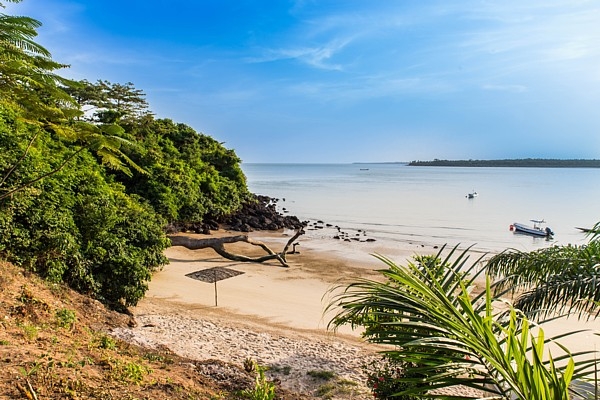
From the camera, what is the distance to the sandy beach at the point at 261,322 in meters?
8.23

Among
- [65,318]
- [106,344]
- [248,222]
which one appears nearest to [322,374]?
[106,344]

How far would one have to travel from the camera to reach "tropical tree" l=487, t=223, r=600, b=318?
19.6 feet

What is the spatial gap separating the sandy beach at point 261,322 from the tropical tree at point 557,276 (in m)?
3.23

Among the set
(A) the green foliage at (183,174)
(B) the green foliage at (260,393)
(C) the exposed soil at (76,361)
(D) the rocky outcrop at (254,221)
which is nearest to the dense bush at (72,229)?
(C) the exposed soil at (76,361)

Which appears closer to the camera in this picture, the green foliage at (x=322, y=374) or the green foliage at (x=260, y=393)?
the green foliage at (x=260, y=393)

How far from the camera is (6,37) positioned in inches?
224

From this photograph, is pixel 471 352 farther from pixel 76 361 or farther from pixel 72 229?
pixel 72 229

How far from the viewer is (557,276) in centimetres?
645

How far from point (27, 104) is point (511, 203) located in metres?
60.1

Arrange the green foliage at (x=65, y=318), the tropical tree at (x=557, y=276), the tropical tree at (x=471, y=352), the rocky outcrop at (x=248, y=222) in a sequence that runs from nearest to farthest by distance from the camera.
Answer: the tropical tree at (x=471, y=352)
the tropical tree at (x=557, y=276)
the green foliage at (x=65, y=318)
the rocky outcrop at (x=248, y=222)

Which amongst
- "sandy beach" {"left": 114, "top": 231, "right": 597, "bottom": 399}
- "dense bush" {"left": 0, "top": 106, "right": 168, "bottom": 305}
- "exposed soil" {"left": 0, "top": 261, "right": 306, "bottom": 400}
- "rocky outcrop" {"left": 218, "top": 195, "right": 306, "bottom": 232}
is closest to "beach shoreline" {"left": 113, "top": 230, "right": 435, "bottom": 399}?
"sandy beach" {"left": 114, "top": 231, "right": 597, "bottom": 399}

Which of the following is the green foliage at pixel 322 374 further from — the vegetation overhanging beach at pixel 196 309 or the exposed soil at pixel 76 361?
the exposed soil at pixel 76 361

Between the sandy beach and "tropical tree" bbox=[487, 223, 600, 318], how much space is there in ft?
10.6

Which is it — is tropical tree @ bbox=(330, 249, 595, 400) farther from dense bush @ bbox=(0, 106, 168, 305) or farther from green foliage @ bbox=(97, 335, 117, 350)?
dense bush @ bbox=(0, 106, 168, 305)
